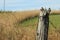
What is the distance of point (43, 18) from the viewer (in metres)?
5.51

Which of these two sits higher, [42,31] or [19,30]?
[42,31]

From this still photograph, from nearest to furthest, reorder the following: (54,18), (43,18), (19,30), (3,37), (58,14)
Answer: (43,18), (3,37), (19,30), (54,18), (58,14)

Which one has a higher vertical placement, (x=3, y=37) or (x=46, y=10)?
(x=46, y=10)

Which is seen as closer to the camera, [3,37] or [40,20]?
[40,20]

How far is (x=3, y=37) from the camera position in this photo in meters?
10.0

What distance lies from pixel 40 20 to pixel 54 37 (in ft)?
16.4

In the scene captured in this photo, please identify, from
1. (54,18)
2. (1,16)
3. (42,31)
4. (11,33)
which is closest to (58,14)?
(54,18)

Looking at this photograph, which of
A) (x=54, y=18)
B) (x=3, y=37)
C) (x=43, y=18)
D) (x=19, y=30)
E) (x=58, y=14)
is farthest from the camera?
(x=58, y=14)

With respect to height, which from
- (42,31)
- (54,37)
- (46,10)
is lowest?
(54,37)

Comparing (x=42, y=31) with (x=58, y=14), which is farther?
(x=58, y=14)

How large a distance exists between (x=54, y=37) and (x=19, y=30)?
1.40m

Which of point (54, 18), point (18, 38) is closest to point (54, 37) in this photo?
point (18, 38)

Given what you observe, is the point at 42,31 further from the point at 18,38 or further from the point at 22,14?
the point at 22,14

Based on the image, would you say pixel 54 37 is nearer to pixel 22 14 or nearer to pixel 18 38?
pixel 18 38
